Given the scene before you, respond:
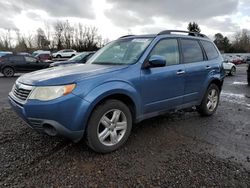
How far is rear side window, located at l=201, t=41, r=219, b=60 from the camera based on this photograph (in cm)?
514

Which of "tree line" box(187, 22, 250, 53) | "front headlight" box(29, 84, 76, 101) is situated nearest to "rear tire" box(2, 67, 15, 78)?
"front headlight" box(29, 84, 76, 101)

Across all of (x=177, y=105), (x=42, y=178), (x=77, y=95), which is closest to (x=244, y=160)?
(x=177, y=105)

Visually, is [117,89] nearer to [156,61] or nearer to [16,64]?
[156,61]

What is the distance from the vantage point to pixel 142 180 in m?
2.70

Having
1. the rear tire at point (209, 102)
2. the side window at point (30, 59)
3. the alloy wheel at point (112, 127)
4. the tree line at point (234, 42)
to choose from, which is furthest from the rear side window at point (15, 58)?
the tree line at point (234, 42)

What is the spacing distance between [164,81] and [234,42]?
79540 millimetres

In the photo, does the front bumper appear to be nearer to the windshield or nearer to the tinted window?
the windshield

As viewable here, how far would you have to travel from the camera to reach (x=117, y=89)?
128 inches

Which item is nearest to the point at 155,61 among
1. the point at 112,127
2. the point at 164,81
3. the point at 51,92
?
the point at 164,81

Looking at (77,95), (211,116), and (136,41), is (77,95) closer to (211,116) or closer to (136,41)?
(136,41)

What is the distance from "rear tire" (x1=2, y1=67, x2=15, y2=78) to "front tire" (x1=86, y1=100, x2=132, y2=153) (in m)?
14.9

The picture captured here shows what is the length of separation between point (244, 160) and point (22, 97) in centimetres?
319

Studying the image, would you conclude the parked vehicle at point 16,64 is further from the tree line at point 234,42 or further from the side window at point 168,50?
the tree line at point 234,42

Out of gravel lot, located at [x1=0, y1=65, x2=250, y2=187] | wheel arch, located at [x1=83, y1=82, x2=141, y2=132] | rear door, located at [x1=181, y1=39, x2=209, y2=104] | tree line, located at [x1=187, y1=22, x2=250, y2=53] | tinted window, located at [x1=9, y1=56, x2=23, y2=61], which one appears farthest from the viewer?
tree line, located at [x1=187, y1=22, x2=250, y2=53]
